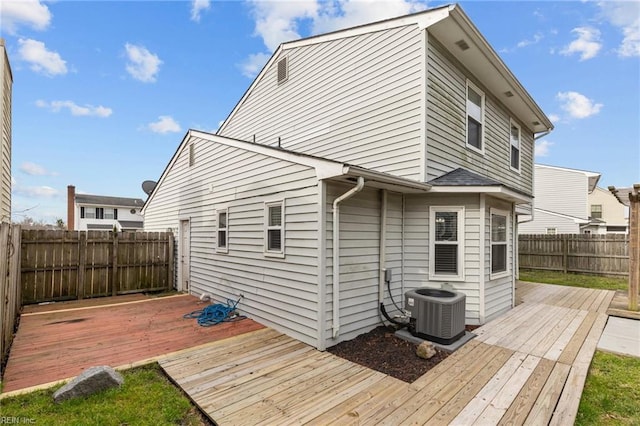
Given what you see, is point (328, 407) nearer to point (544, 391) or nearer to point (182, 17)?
point (544, 391)

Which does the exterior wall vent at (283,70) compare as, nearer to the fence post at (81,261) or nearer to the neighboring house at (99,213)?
the fence post at (81,261)

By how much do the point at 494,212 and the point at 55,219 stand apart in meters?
40.7

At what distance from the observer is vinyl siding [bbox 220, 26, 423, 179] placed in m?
6.05

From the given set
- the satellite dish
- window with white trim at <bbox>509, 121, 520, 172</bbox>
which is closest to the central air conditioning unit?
window with white trim at <bbox>509, 121, 520, 172</bbox>

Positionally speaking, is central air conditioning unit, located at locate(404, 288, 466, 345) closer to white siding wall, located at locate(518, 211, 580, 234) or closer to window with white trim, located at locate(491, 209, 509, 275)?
window with white trim, located at locate(491, 209, 509, 275)

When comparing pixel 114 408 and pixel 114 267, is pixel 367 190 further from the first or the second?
pixel 114 267

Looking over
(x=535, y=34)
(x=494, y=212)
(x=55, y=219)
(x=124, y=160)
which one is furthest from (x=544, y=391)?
(x=55, y=219)

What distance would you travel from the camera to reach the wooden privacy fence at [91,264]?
745 centimetres

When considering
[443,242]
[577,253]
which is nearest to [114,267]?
[443,242]

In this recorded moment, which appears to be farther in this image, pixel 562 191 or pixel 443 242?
pixel 562 191

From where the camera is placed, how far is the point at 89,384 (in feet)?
10.5

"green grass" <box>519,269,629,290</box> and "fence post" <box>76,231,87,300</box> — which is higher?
"fence post" <box>76,231,87,300</box>

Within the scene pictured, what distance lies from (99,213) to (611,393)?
3803 cm

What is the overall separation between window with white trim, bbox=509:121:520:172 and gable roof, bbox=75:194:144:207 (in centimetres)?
3521
